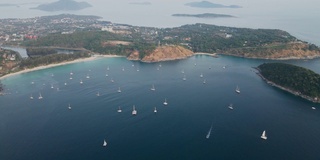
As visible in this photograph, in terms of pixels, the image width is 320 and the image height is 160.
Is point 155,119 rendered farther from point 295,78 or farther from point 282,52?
point 282,52

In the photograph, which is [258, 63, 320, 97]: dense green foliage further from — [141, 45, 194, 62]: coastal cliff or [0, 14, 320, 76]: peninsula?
[141, 45, 194, 62]: coastal cliff

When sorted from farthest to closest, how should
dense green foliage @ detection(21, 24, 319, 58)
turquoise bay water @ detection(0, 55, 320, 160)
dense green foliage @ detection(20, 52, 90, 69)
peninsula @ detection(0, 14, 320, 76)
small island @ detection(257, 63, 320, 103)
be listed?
dense green foliage @ detection(21, 24, 319, 58) → peninsula @ detection(0, 14, 320, 76) → dense green foliage @ detection(20, 52, 90, 69) → small island @ detection(257, 63, 320, 103) → turquoise bay water @ detection(0, 55, 320, 160)

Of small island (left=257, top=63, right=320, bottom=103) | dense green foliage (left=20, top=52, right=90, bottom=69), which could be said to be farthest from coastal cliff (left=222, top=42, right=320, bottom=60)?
dense green foliage (left=20, top=52, right=90, bottom=69)

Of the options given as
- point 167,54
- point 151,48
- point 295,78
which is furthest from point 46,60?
point 295,78

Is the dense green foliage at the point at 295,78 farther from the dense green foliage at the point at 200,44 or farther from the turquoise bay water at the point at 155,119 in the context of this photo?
→ the dense green foliage at the point at 200,44

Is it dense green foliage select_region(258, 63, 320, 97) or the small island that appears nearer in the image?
the small island

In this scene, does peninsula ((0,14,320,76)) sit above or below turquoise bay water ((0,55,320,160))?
above

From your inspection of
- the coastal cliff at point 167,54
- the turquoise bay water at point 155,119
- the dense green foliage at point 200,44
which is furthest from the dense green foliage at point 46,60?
the coastal cliff at point 167,54
